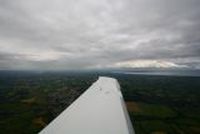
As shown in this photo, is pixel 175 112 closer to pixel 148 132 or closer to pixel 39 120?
pixel 148 132

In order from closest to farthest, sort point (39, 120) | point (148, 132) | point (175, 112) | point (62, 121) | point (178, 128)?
point (62, 121)
point (148, 132)
point (178, 128)
point (39, 120)
point (175, 112)

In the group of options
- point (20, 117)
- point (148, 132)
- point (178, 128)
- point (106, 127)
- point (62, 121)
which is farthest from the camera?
point (20, 117)

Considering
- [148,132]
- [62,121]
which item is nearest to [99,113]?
[62,121]

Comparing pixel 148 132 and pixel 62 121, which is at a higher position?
pixel 62 121

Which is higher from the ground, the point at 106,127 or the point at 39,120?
the point at 106,127

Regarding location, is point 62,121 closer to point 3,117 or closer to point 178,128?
point 178,128

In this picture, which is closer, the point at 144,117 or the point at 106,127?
the point at 106,127

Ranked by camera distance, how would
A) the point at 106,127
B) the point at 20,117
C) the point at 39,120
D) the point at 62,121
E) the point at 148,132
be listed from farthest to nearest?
the point at 20,117 → the point at 39,120 → the point at 148,132 → the point at 62,121 → the point at 106,127

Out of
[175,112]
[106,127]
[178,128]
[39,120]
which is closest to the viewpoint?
[106,127]

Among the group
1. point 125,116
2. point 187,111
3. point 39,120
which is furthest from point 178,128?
point 125,116

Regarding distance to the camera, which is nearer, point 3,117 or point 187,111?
point 3,117
